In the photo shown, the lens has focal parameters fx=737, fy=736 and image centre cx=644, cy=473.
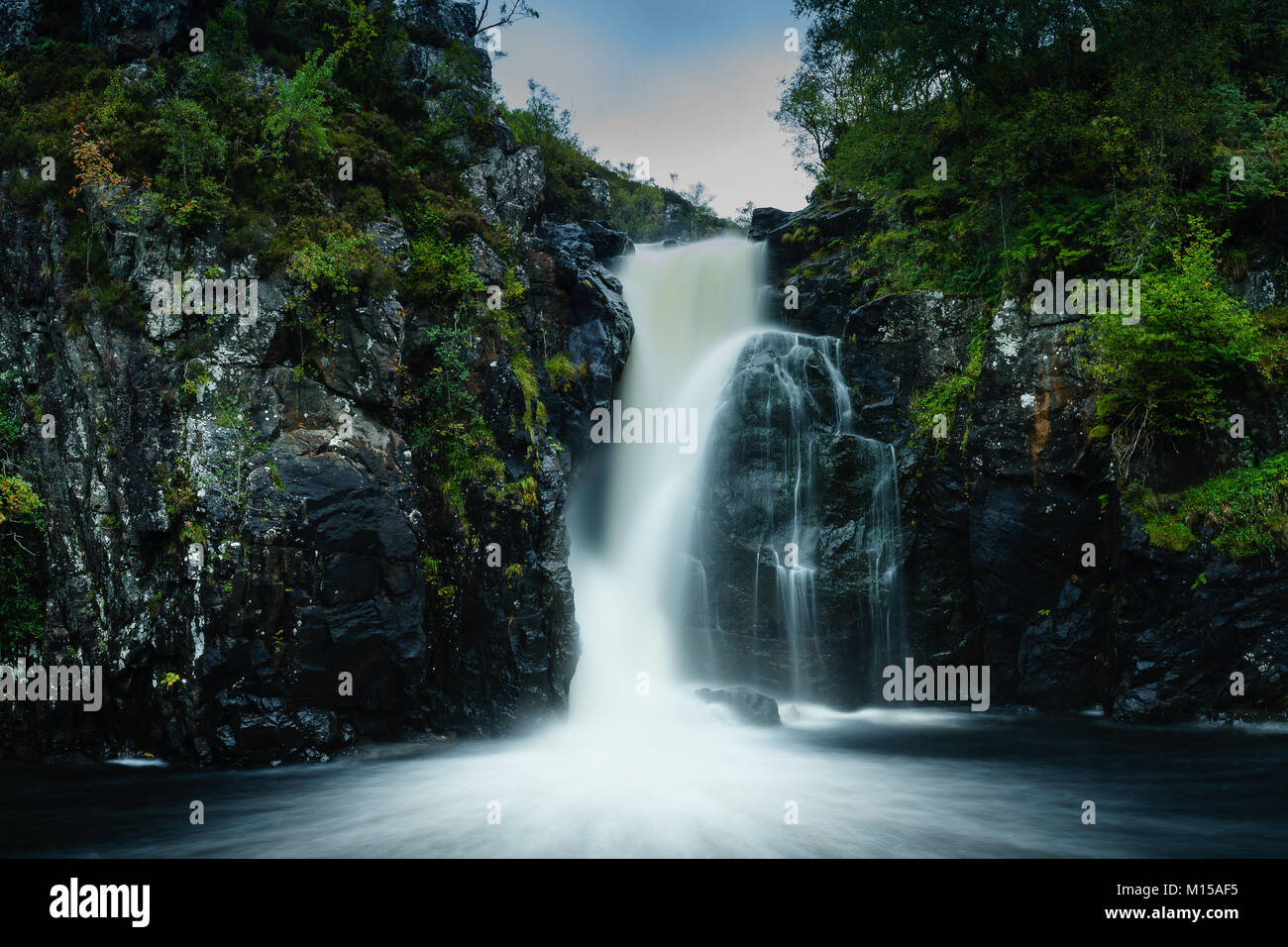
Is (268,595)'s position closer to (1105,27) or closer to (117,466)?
(117,466)

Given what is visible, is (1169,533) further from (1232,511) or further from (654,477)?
(654,477)

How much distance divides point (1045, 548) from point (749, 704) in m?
6.33

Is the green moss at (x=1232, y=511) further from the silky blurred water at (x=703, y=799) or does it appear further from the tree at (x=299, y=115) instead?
the tree at (x=299, y=115)

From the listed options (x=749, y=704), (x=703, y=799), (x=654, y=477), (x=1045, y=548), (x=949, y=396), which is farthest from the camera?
(x=654, y=477)

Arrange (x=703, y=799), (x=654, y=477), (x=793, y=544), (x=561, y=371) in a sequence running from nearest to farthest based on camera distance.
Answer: (x=703, y=799) < (x=793, y=544) < (x=561, y=371) < (x=654, y=477)

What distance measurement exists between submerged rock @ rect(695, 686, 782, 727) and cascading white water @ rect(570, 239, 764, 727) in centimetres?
117

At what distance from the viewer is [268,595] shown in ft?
34.4

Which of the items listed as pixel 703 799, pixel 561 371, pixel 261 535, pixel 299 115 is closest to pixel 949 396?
pixel 561 371

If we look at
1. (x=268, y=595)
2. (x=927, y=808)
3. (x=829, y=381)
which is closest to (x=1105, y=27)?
(x=829, y=381)

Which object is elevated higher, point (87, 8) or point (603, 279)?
point (87, 8)

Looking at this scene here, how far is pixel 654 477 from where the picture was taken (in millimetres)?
17609

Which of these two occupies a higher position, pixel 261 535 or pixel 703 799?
pixel 261 535

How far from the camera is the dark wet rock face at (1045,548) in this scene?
1229 cm

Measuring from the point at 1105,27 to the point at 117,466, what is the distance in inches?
856
